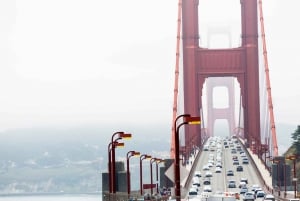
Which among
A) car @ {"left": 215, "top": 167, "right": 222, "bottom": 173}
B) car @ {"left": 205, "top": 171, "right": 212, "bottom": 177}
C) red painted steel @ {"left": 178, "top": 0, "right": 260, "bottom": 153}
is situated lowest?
car @ {"left": 205, "top": 171, "right": 212, "bottom": 177}

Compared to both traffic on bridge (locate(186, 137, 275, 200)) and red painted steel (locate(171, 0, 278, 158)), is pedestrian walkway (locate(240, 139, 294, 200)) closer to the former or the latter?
traffic on bridge (locate(186, 137, 275, 200))

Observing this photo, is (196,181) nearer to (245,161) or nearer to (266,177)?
(266,177)

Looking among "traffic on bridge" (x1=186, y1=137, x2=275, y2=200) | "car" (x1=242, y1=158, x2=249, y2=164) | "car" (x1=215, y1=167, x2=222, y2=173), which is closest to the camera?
"traffic on bridge" (x1=186, y1=137, x2=275, y2=200)

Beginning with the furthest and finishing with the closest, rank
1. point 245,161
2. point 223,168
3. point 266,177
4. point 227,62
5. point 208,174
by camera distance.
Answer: point 245,161 → point 223,168 → point 227,62 → point 208,174 → point 266,177

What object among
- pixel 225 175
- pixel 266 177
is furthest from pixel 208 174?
pixel 266 177

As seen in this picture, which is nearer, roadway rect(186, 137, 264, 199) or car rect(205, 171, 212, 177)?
roadway rect(186, 137, 264, 199)

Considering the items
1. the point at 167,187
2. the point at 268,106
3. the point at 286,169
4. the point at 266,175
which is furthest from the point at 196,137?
the point at 167,187

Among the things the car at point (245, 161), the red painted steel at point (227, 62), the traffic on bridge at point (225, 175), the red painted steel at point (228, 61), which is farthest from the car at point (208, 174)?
the car at point (245, 161)

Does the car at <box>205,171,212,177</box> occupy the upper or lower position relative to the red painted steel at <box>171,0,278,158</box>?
lower

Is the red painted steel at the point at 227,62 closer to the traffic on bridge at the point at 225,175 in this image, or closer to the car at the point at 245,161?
the traffic on bridge at the point at 225,175

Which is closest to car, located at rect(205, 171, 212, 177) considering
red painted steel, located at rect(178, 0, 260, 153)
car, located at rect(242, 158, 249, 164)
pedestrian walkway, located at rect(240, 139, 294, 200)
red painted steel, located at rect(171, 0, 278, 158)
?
red painted steel, located at rect(171, 0, 278, 158)

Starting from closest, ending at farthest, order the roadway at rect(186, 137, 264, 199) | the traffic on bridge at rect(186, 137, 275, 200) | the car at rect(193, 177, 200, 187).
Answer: the traffic on bridge at rect(186, 137, 275, 200) < the car at rect(193, 177, 200, 187) < the roadway at rect(186, 137, 264, 199)
